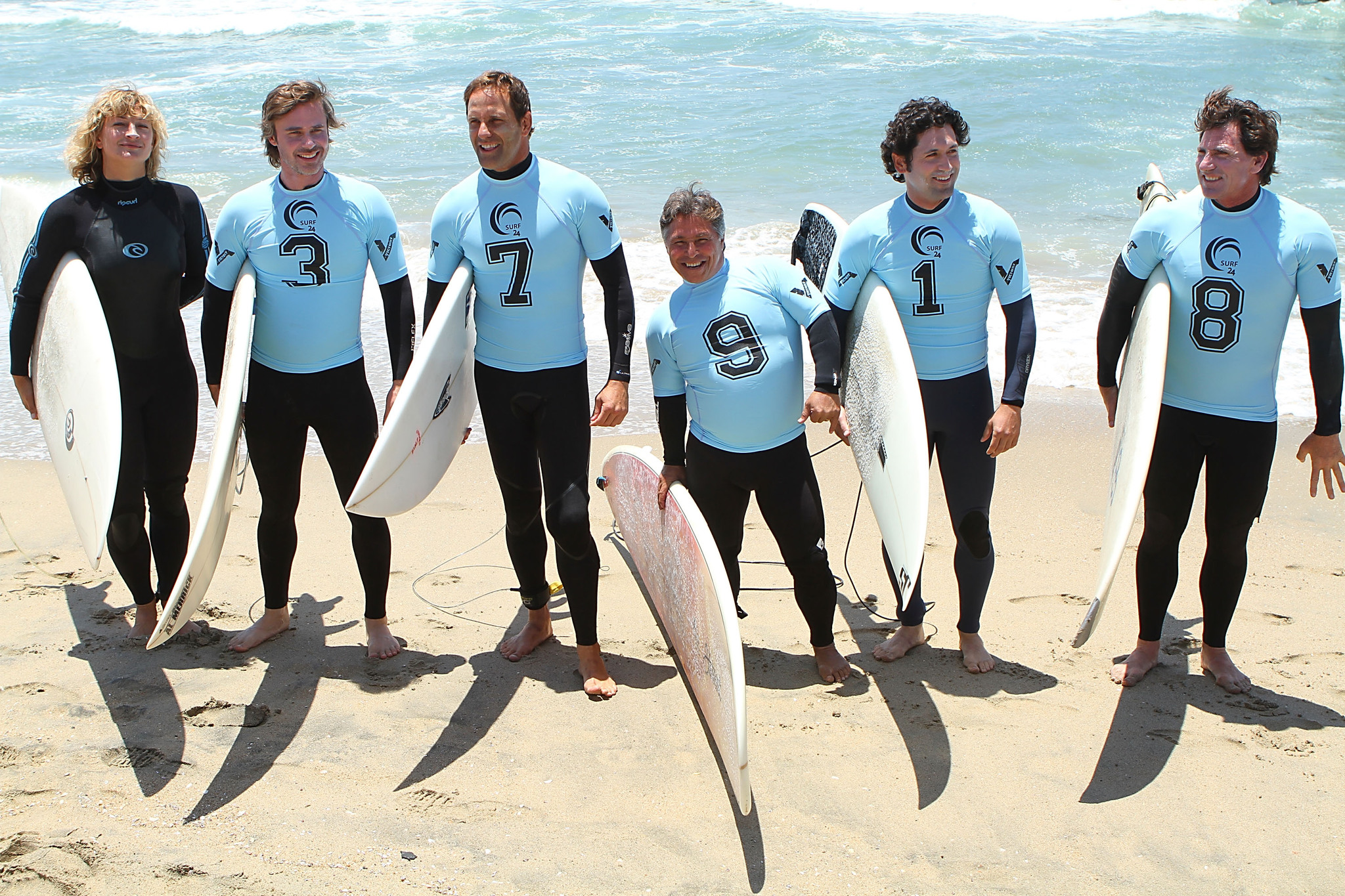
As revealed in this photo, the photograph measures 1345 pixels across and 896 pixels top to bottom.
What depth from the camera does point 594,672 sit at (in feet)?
10.5

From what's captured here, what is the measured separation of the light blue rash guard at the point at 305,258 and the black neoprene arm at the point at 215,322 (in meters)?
0.03

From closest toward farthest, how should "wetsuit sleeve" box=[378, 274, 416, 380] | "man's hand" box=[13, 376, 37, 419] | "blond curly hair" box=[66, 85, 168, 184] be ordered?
"blond curly hair" box=[66, 85, 168, 184]
"wetsuit sleeve" box=[378, 274, 416, 380]
"man's hand" box=[13, 376, 37, 419]

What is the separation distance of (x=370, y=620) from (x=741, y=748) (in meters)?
1.55

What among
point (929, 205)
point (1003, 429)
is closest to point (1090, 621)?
point (1003, 429)

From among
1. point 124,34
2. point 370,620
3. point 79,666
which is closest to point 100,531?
point 79,666

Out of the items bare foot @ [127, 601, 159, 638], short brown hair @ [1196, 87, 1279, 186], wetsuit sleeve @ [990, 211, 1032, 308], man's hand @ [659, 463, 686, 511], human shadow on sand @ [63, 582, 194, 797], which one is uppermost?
short brown hair @ [1196, 87, 1279, 186]

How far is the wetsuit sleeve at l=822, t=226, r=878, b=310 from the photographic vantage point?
3111 millimetres

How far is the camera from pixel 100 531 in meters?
2.97

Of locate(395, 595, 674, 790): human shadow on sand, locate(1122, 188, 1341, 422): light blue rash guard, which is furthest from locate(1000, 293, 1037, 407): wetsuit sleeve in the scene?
locate(395, 595, 674, 790): human shadow on sand

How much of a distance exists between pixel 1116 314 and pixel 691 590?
1.46 m

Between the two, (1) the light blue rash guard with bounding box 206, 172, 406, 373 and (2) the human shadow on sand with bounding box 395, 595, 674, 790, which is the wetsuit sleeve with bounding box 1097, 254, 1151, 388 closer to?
(2) the human shadow on sand with bounding box 395, 595, 674, 790

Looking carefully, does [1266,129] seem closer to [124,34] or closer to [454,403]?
[454,403]

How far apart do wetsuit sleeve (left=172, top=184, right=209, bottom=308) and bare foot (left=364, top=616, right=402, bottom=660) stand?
1.15m

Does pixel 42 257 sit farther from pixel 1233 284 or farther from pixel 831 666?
pixel 1233 284
